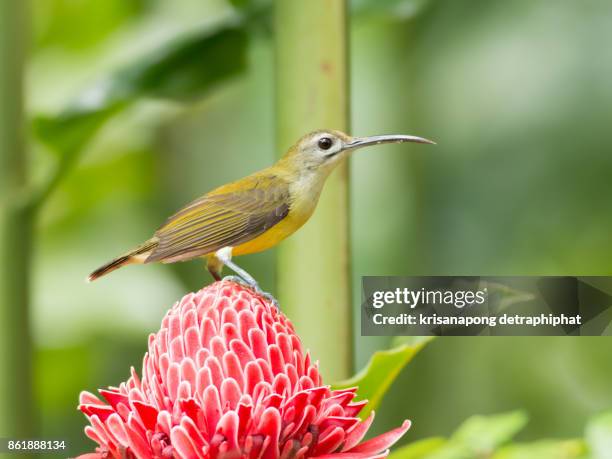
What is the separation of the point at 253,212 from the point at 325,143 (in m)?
0.10

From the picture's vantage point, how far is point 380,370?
0.71m

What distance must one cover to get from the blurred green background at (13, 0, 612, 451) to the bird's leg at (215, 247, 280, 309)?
40 cm

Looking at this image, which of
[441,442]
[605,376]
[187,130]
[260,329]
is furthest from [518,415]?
[187,130]

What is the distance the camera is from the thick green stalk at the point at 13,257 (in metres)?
1.04

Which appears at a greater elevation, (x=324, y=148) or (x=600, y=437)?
(x=324, y=148)

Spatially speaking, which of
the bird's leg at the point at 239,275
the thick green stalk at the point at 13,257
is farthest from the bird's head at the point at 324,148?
the thick green stalk at the point at 13,257

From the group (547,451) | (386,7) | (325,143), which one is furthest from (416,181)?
(547,451)

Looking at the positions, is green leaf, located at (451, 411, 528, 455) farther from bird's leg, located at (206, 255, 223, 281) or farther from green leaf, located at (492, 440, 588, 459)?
bird's leg, located at (206, 255, 223, 281)

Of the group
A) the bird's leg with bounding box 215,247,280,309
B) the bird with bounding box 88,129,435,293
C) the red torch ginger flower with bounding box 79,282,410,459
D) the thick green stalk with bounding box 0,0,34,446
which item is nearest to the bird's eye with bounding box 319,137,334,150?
the bird with bounding box 88,129,435,293

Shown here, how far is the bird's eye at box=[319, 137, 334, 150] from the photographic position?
0.83m

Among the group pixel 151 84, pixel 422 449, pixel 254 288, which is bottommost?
pixel 422 449

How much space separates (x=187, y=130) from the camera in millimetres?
1489

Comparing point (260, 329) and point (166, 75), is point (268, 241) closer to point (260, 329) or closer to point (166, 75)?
point (260, 329)

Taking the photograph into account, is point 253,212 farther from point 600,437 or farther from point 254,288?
point 600,437
